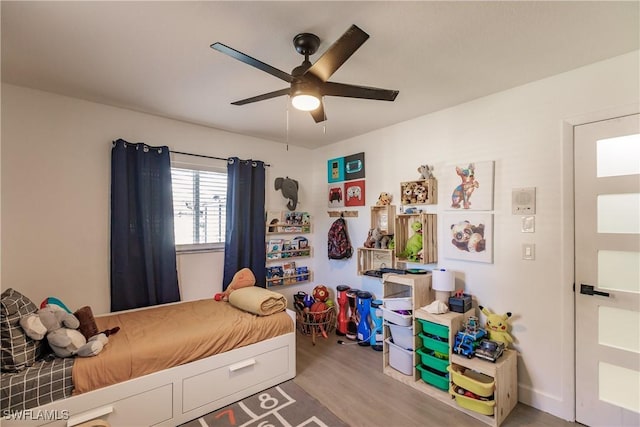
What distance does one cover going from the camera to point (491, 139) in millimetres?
2480

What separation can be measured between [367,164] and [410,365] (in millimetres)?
2189

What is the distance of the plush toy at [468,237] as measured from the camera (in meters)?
2.51

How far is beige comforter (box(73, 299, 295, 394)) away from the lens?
1.80 meters

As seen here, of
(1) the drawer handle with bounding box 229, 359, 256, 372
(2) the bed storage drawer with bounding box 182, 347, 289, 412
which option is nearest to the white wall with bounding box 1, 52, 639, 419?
(2) the bed storage drawer with bounding box 182, 347, 289, 412

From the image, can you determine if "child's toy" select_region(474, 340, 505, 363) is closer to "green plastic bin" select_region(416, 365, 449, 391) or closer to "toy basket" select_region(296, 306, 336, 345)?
"green plastic bin" select_region(416, 365, 449, 391)

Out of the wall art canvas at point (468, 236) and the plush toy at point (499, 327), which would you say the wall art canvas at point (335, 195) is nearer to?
the wall art canvas at point (468, 236)

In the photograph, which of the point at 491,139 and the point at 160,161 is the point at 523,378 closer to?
the point at 491,139

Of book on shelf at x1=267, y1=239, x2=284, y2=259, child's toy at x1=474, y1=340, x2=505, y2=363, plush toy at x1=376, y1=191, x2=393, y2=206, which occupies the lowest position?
child's toy at x1=474, y1=340, x2=505, y2=363

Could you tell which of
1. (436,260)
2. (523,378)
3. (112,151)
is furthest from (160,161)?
(523,378)

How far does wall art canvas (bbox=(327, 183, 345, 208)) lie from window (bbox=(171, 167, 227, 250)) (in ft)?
4.53

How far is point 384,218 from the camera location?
11.0 feet

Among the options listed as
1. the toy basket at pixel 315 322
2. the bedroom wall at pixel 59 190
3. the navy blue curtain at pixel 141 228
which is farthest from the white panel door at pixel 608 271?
the bedroom wall at pixel 59 190

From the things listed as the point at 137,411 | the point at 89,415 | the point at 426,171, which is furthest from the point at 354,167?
the point at 89,415

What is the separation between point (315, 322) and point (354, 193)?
164 cm
